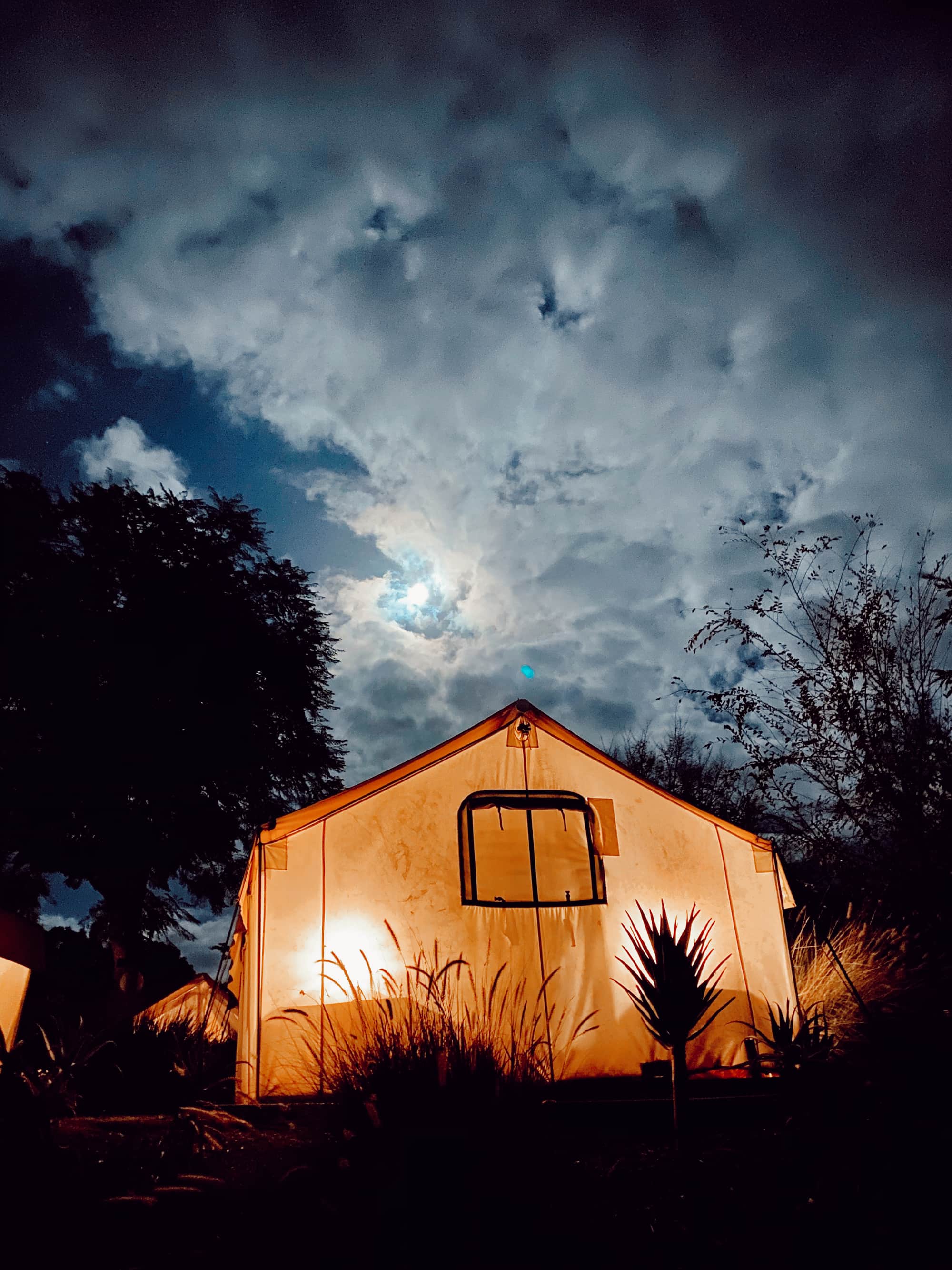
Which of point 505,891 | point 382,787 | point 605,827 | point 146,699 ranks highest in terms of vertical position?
point 146,699

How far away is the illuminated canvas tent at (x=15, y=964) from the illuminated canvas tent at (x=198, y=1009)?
10.3ft

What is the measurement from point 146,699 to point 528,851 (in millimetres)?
9682

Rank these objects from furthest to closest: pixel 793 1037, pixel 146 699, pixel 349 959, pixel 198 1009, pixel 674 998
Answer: pixel 146 699 → pixel 198 1009 → pixel 349 959 → pixel 793 1037 → pixel 674 998

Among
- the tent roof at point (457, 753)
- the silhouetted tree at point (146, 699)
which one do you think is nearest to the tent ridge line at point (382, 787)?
the tent roof at point (457, 753)

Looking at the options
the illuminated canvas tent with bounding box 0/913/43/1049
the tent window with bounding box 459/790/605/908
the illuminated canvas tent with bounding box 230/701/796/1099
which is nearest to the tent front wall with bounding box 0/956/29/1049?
the illuminated canvas tent with bounding box 0/913/43/1049

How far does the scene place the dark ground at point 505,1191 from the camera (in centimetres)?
204

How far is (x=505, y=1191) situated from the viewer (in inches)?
91.5

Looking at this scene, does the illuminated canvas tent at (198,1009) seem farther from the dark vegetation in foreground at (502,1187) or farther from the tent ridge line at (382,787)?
the dark vegetation in foreground at (502,1187)

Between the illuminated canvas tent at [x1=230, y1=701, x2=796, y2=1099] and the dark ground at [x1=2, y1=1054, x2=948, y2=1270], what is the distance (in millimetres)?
1379

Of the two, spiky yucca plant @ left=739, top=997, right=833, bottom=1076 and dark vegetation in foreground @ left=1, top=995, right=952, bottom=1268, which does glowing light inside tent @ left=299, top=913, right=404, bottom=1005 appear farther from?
spiky yucca plant @ left=739, top=997, right=833, bottom=1076

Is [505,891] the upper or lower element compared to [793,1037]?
upper

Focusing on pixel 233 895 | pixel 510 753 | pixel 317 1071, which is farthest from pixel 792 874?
pixel 233 895

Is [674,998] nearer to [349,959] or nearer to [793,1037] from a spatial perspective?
[793,1037]


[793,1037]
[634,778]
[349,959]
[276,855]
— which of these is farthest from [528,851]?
[793,1037]
